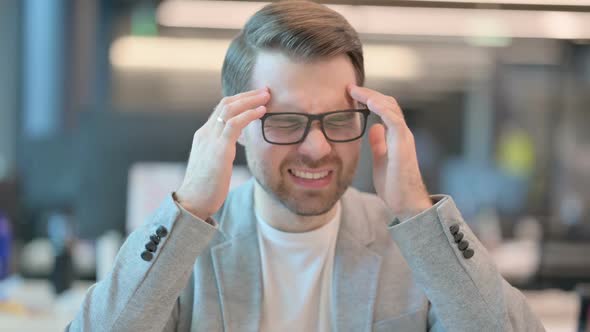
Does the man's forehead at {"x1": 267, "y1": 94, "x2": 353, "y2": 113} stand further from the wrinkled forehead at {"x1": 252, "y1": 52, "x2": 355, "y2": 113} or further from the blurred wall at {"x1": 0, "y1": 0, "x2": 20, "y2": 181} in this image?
the blurred wall at {"x1": 0, "y1": 0, "x2": 20, "y2": 181}

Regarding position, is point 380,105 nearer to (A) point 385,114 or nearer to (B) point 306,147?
(A) point 385,114

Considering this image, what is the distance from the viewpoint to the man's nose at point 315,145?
1289 millimetres

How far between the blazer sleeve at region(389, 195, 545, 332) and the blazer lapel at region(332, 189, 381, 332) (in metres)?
0.15

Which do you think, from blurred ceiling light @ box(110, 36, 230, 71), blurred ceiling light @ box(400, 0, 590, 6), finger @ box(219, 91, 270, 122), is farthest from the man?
blurred ceiling light @ box(110, 36, 230, 71)

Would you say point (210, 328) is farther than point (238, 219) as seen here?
No

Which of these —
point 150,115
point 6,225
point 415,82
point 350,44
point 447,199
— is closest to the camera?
point 447,199

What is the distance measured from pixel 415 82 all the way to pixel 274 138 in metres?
2.97

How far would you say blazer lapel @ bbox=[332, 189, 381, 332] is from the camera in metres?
1.34

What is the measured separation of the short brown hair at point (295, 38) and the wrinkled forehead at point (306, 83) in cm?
2

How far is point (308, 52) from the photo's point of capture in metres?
1.32

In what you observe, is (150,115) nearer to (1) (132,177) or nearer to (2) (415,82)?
(1) (132,177)

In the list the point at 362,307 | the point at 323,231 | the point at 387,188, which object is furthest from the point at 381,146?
the point at 362,307

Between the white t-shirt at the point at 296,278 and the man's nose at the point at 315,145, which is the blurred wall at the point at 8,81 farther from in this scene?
the man's nose at the point at 315,145

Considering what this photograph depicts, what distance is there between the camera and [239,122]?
1.27m
